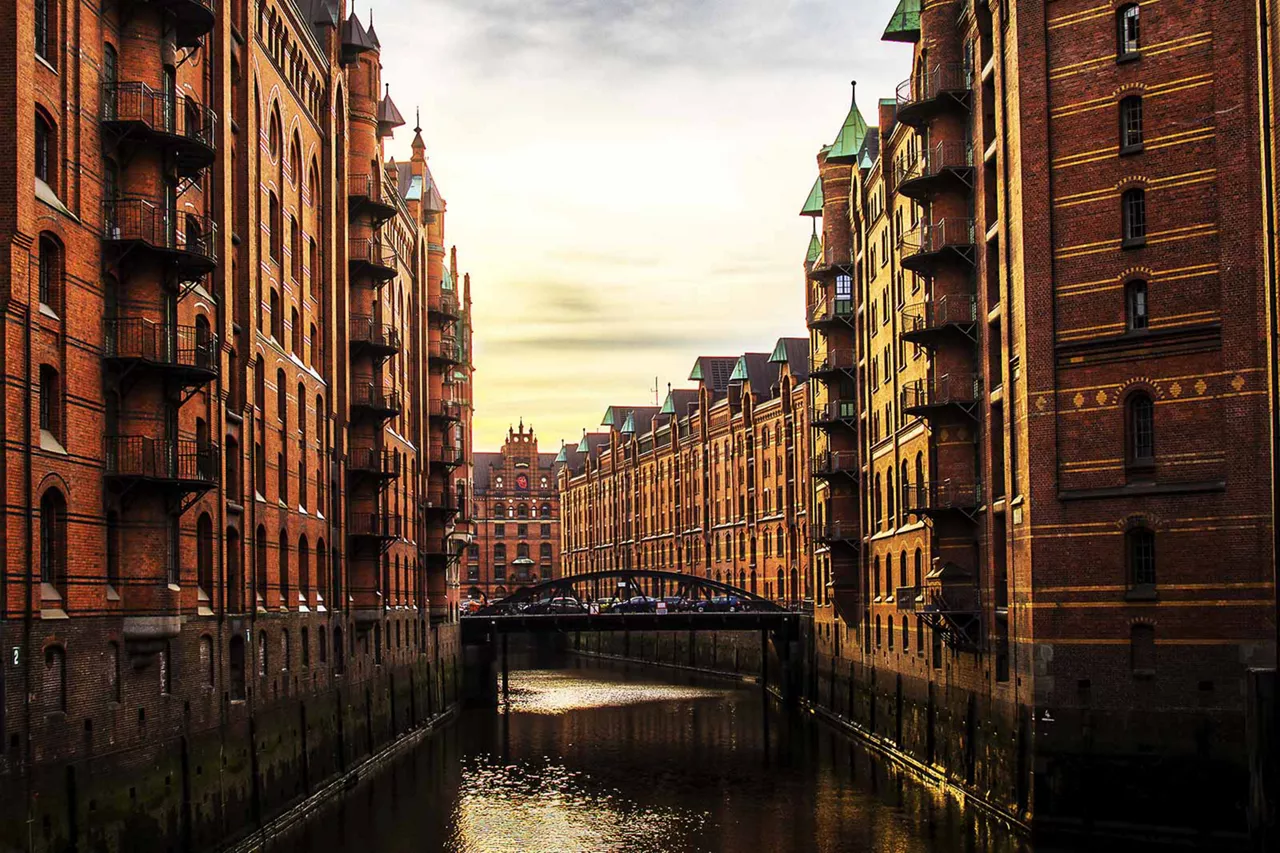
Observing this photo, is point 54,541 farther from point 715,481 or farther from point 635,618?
point 715,481

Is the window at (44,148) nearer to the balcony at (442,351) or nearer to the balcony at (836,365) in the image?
the balcony at (836,365)

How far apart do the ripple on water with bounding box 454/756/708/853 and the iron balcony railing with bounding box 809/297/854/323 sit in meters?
22.6

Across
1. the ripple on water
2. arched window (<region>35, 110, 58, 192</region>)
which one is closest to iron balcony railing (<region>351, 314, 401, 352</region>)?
the ripple on water

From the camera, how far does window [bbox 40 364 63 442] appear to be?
1001 inches

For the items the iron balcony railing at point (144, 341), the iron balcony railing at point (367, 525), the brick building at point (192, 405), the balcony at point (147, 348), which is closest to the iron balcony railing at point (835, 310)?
the brick building at point (192, 405)

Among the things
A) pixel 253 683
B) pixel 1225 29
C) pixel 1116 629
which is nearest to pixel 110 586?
pixel 253 683

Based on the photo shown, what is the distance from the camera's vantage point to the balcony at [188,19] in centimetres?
2922

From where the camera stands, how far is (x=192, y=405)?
32469 millimetres

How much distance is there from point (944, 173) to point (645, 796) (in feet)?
61.6

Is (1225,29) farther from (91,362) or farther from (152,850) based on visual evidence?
(152,850)

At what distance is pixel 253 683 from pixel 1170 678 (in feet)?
66.2

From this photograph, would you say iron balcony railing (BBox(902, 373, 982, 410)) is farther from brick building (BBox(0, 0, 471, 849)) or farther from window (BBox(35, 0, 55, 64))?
window (BBox(35, 0, 55, 64))

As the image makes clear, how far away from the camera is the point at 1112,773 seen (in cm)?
3195

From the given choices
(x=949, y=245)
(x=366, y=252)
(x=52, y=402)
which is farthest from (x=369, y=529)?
(x=52, y=402)
